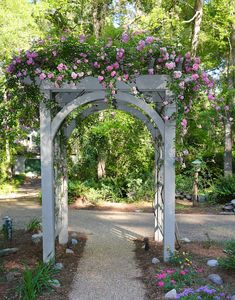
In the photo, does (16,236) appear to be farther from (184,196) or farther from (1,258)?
(184,196)

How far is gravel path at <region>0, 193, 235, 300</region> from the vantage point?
155 inches

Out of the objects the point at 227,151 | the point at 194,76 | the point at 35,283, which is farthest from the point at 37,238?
the point at 227,151

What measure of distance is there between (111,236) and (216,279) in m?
2.78

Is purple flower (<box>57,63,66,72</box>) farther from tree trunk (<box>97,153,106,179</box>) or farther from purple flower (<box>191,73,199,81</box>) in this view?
tree trunk (<box>97,153,106,179</box>)

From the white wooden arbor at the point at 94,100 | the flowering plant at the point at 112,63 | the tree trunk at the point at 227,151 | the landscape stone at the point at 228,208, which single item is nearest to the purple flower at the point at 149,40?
the flowering plant at the point at 112,63

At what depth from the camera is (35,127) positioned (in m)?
5.05

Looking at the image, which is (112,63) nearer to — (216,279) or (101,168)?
(216,279)

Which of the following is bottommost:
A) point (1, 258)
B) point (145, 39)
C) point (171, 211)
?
point (1, 258)

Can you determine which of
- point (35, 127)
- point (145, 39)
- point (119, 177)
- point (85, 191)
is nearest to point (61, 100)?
point (35, 127)

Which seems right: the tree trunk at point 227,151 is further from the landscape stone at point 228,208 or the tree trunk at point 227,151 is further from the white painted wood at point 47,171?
the white painted wood at point 47,171

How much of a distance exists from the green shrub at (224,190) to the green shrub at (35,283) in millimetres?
7135

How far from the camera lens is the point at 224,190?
400 inches

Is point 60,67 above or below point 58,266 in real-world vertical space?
above

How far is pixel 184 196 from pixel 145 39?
7822mm
